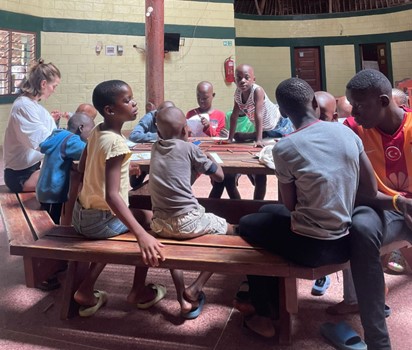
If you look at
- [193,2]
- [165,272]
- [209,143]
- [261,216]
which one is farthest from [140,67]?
[261,216]

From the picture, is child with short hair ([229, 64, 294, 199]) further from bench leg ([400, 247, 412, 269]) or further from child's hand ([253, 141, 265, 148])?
bench leg ([400, 247, 412, 269])

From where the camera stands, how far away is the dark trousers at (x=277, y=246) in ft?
5.20

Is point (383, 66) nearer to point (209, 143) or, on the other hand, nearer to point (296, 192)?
point (209, 143)

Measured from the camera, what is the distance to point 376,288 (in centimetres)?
159

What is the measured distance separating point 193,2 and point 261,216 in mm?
8789

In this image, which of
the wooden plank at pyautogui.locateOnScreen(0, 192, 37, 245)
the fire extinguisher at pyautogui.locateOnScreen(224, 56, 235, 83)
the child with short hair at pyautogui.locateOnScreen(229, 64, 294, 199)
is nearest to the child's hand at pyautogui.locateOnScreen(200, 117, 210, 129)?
the child with short hair at pyautogui.locateOnScreen(229, 64, 294, 199)

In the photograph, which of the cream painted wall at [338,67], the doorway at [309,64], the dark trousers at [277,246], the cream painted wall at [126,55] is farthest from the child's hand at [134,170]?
the cream painted wall at [338,67]

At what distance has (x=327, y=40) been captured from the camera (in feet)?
42.5

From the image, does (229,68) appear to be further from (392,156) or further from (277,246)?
(277,246)

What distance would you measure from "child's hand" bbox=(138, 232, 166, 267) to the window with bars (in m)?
7.43

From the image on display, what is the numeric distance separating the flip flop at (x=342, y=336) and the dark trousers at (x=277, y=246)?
0.85ft

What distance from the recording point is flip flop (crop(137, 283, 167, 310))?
2.20m

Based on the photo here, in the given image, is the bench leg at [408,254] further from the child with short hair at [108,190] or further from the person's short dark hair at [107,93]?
the person's short dark hair at [107,93]

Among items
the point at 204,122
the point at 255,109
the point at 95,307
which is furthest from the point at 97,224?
the point at 204,122
